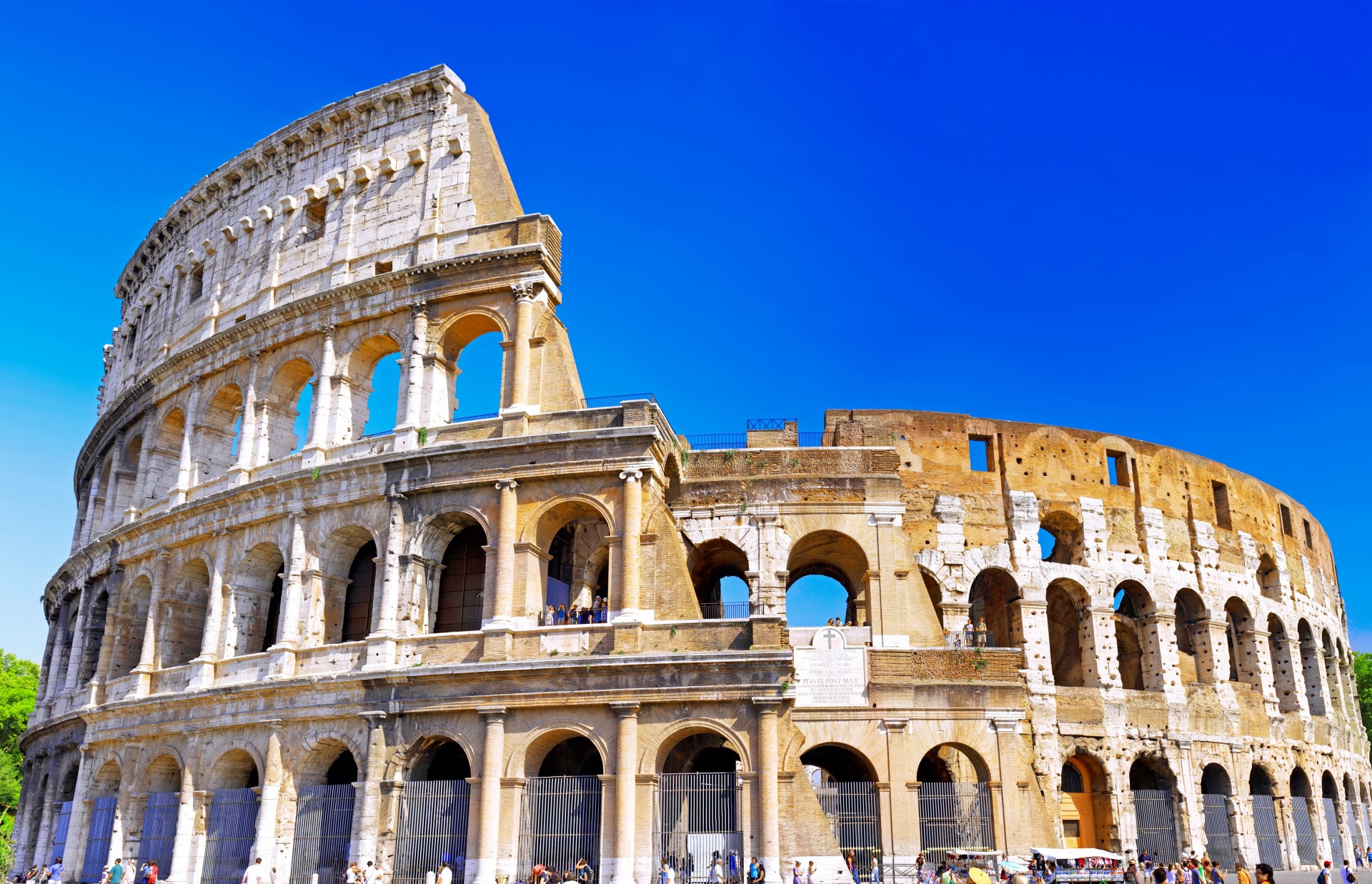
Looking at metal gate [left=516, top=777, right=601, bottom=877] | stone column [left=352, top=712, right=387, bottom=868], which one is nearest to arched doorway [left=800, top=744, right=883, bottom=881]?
metal gate [left=516, top=777, right=601, bottom=877]

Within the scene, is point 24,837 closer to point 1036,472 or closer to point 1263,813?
point 1036,472

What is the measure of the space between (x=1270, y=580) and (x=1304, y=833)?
6569 millimetres

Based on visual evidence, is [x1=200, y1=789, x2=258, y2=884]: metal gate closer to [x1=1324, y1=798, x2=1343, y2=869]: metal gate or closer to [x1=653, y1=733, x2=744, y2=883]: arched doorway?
[x1=653, y1=733, x2=744, y2=883]: arched doorway

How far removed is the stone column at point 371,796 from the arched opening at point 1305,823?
21.7 meters

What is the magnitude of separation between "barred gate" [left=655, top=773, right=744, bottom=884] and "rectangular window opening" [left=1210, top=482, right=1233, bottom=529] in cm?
1767

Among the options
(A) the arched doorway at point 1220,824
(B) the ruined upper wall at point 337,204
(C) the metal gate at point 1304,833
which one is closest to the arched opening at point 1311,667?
(C) the metal gate at point 1304,833

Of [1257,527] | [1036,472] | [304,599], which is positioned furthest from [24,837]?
[1257,527]

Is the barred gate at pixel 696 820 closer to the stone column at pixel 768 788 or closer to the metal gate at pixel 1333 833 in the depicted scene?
the stone column at pixel 768 788

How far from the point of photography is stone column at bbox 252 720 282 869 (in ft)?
65.2

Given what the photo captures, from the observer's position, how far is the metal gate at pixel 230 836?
20.4 m

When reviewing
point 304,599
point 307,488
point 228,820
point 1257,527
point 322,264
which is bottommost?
point 228,820

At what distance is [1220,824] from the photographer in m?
26.2

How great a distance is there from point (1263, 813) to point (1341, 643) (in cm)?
1088

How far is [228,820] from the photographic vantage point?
68.2ft
